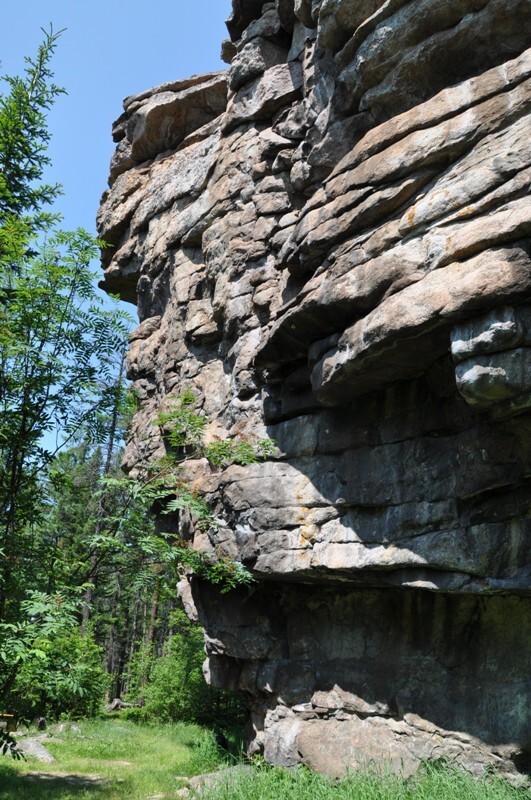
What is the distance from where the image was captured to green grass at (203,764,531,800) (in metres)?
6.28

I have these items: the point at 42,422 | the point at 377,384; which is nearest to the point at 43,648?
the point at 42,422

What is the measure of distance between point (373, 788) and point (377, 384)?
4.19 m

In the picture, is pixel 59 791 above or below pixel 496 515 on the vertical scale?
Answer: below

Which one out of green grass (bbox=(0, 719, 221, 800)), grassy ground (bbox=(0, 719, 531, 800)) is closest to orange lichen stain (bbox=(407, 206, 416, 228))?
grassy ground (bbox=(0, 719, 531, 800))

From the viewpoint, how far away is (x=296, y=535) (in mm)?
8414

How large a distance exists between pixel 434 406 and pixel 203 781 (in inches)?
215

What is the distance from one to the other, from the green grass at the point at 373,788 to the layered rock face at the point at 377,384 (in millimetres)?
322

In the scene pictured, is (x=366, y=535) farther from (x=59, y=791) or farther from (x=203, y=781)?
(x=59, y=791)

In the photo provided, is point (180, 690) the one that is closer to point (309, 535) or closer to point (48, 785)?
point (48, 785)

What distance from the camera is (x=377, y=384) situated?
7668 millimetres

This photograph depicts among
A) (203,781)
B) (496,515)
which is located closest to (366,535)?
(496,515)

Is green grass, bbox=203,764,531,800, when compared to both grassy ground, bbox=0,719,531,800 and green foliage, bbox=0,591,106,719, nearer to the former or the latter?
grassy ground, bbox=0,719,531,800

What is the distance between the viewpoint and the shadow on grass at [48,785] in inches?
319

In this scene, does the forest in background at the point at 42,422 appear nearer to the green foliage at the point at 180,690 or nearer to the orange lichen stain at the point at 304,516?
the orange lichen stain at the point at 304,516
